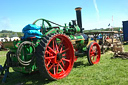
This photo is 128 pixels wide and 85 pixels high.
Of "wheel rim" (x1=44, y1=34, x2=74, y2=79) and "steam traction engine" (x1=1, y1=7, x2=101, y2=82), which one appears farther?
"wheel rim" (x1=44, y1=34, x2=74, y2=79)

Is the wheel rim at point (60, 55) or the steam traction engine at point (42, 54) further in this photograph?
the wheel rim at point (60, 55)

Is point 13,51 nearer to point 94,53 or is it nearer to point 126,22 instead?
point 94,53

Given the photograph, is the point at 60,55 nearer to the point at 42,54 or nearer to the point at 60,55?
the point at 60,55

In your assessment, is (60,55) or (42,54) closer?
(42,54)

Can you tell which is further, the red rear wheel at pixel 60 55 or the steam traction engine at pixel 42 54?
the red rear wheel at pixel 60 55

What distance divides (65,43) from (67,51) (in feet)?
1.04

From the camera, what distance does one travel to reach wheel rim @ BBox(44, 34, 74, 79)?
4.11 metres

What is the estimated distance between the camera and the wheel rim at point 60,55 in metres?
4.11

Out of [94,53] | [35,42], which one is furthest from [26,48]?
[94,53]

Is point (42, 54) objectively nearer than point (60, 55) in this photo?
Yes

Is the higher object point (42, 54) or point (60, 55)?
point (42, 54)

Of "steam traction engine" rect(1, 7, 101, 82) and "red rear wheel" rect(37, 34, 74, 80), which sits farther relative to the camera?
"red rear wheel" rect(37, 34, 74, 80)

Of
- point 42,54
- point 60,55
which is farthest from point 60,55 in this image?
point 42,54

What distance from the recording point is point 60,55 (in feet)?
13.6
